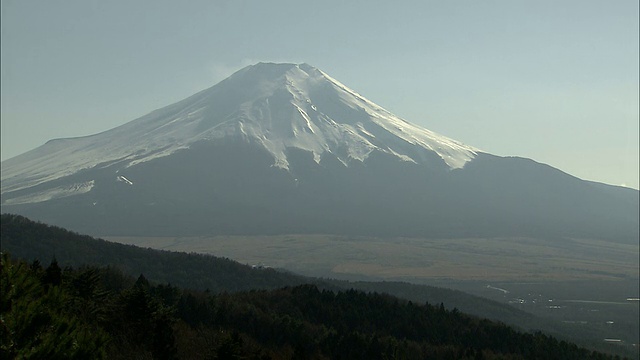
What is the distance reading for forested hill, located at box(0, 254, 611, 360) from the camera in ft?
54.2

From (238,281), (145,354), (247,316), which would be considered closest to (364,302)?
(247,316)

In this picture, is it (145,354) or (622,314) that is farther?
(622,314)

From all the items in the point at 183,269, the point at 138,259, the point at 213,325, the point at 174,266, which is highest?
the point at 213,325

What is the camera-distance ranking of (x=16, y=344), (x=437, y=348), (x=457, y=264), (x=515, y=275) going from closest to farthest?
(x=16, y=344) < (x=437, y=348) < (x=515, y=275) < (x=457, y=264)

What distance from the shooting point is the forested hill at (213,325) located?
1653 cm

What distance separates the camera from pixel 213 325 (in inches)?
1718

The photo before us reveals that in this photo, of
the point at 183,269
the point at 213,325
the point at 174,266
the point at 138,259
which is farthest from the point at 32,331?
the point at 138,259

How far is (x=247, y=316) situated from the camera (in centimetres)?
5309

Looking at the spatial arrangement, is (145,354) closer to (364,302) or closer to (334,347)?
(334,347)

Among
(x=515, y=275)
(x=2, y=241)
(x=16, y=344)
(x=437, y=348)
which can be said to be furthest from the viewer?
(x=515, y=275)

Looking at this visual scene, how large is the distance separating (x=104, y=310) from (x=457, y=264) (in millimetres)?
179193

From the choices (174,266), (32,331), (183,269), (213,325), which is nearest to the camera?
(32,331)

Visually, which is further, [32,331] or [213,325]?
[213,325]

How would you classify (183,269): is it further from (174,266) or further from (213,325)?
(213,325)
